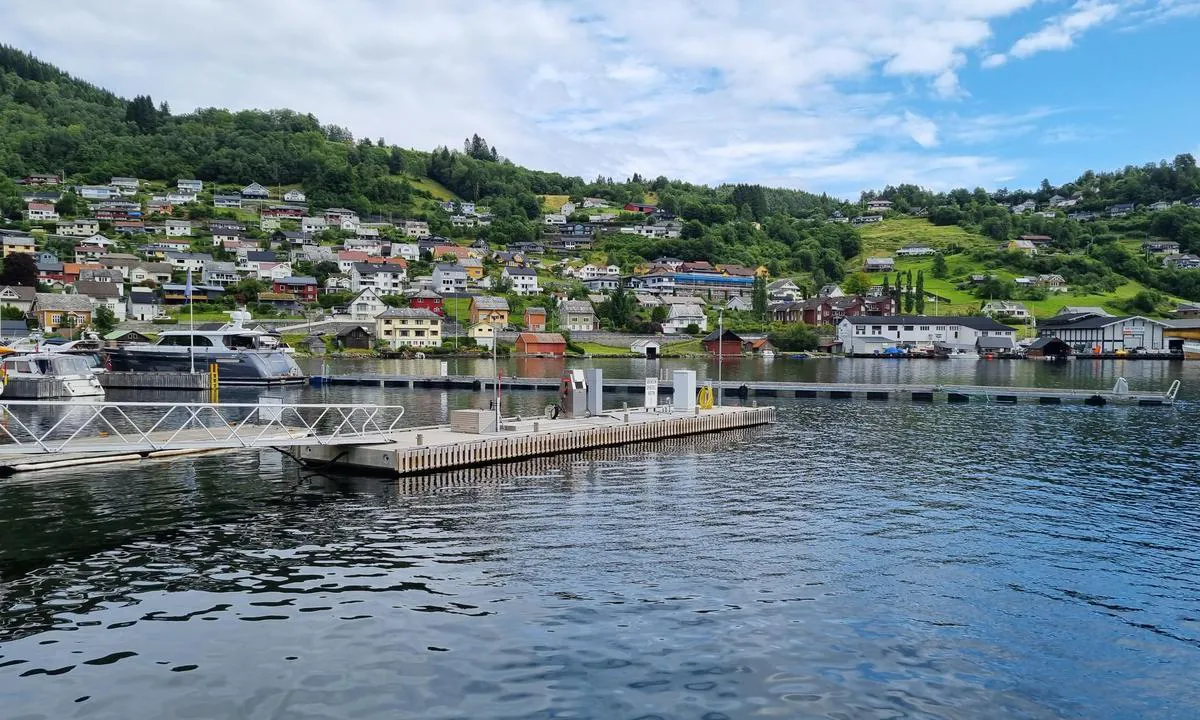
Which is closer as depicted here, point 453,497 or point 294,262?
point 453,497

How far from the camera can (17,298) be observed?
117 meters

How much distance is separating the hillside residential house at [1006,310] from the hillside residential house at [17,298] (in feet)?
528

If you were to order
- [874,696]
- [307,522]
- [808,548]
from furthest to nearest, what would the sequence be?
[307,522] < [808,548] < [874,696]

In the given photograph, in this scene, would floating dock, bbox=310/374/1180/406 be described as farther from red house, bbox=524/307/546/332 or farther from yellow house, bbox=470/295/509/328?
red house, bbox=524/307/546/332

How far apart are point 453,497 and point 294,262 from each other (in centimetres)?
14268

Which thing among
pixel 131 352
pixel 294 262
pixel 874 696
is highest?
pixel 294 262

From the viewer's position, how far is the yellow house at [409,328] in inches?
4678

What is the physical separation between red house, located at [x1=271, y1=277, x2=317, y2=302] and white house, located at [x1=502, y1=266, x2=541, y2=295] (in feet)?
119

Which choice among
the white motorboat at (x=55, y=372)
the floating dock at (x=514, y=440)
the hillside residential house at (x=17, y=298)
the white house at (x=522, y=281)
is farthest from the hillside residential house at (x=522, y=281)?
the floating dock at (x=514, y=440)

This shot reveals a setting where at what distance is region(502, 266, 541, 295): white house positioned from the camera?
15550 cm

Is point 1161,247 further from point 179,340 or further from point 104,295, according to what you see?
point 104,295

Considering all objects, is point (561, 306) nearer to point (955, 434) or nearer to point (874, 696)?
point (955, 434)

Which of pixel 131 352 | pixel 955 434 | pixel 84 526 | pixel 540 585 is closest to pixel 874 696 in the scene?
pixel 540 585

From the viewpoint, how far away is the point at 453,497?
27438 millimetres
